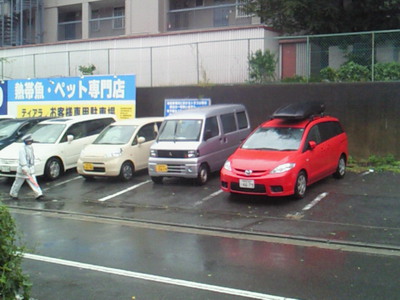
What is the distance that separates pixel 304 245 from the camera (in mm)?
7727

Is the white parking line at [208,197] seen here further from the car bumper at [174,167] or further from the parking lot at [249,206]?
the car bumper at [174,167]

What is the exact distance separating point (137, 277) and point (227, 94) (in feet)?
36.9

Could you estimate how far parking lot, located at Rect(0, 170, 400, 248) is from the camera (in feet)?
28.4

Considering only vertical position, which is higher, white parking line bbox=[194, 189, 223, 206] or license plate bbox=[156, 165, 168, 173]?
license plate bbox=[156, 165, 168, 173]

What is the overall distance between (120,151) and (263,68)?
599 centimetres

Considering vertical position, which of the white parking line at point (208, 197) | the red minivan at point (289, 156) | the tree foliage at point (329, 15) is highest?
the tree foliage at point (329, 15)

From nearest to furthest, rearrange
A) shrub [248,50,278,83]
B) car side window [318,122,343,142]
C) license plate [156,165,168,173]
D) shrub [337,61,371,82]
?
car side window [318,122,343,142]
license plate [156,165,168,173]
shrub [337,61,371,82]
shrub [248,50,278,83]

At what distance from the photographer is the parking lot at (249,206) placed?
8648 mm

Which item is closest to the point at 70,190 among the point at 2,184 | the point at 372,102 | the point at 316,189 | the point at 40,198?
the point at 40,198

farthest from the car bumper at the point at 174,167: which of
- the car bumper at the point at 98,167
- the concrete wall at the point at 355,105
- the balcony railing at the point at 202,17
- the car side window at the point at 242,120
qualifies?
the balcony railing at the point at 202,17

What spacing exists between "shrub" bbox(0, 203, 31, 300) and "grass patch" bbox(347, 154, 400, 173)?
1118 cm

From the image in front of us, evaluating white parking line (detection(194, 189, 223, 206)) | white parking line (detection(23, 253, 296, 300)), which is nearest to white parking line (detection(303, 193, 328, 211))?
white parking line (detection(194, 189, 223, 206))

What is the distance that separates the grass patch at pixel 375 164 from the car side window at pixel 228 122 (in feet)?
11.6

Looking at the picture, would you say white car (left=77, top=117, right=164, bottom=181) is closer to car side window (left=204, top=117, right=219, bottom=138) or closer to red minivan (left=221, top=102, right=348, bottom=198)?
car side window (left=204, top=117, right=219, bottom=138)
